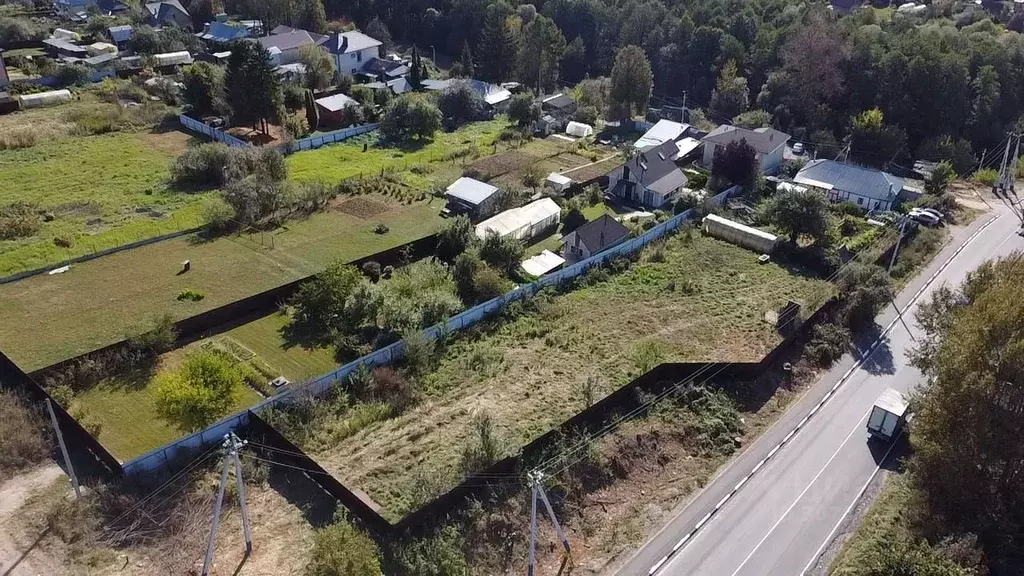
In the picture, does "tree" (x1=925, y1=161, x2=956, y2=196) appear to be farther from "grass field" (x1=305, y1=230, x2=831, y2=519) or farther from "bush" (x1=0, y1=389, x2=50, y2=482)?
"bush" (x1=0, y1=389, x2=50, y2=482)

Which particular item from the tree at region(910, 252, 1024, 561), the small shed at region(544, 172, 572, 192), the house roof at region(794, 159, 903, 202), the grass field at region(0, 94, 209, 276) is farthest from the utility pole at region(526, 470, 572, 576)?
the house roof at region(794, 159, 903, 202)

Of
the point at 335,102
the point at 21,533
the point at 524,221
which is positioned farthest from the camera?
the point at 335,102

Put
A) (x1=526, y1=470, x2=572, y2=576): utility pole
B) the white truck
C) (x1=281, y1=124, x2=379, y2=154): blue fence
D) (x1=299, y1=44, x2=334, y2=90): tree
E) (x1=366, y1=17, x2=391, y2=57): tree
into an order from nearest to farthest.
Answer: (x1=526, y1=470, x2=572, y2=576): utility pole → the white truck → (x1=281, y1=124, x2=379, y2=154): blue fence → (x1=299, y1=44, x2=334, y2=90): tree → (x1=366, y1=17, x2=391, y2=57): tree

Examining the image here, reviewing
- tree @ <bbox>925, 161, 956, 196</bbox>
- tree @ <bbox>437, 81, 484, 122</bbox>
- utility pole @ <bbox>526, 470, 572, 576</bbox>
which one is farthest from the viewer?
tree @ <bbox>437, 81, 484, 122</bbox>

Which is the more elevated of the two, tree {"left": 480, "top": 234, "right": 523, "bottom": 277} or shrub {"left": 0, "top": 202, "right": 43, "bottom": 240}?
tree {"left": 480, "top": 234, "right": 523, "bottom": 277}

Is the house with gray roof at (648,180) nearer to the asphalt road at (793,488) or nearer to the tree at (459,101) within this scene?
the asphalt road at (793,488)

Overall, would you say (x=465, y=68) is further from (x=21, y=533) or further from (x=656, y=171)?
(x=21, y=533)

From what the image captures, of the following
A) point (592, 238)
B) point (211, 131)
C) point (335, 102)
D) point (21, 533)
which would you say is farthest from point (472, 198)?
point (21, 533)
